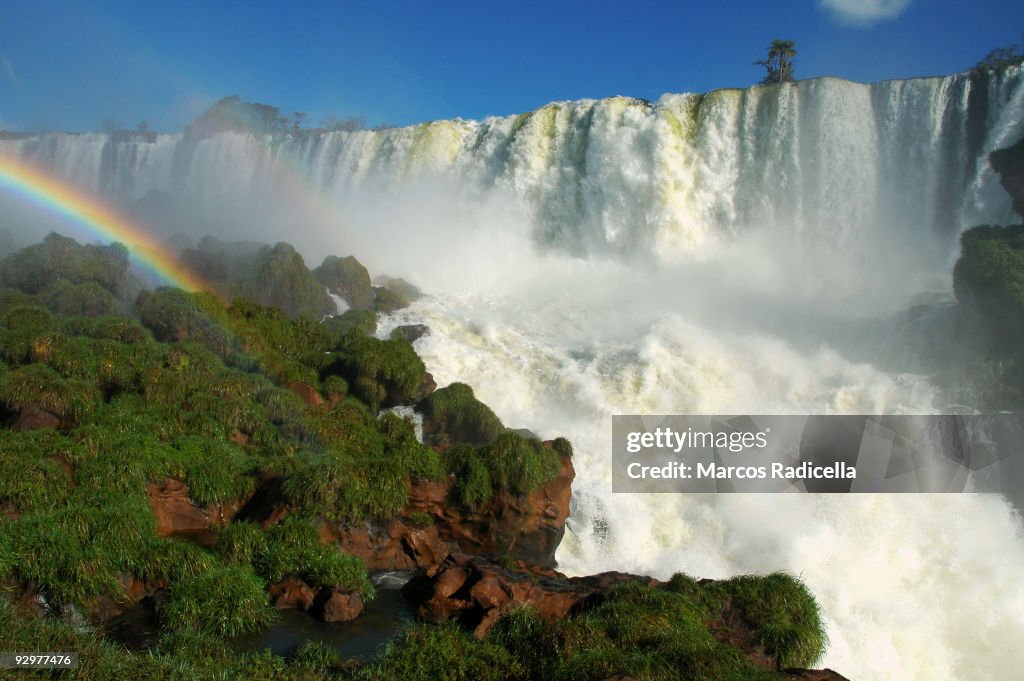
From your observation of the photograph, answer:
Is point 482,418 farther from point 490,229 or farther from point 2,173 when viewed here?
point 2,173

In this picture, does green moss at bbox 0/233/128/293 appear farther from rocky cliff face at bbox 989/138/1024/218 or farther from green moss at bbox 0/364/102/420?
rocky cliff face at bbox 989/138/1024/218

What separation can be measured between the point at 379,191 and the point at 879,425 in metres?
30.4

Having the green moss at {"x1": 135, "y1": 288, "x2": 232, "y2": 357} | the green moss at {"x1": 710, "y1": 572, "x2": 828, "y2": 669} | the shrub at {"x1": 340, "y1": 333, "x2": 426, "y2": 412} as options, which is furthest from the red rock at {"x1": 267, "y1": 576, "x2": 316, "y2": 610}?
the green moss at {"x1": 135, "y1": 288, "x2": 232, "y2": 357}

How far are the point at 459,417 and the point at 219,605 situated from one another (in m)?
8.97

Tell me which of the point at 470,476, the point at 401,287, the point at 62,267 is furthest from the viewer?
the point at 401,287

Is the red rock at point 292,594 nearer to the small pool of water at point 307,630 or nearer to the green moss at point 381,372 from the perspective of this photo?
the small pool of water at point 307,630

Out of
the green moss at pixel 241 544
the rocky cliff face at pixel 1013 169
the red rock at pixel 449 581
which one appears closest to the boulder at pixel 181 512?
the green moss at pixel 241 544

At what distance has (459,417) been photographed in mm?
15188

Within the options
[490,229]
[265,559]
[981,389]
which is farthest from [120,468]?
[490,229]

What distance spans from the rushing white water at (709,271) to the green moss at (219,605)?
714 centimetres

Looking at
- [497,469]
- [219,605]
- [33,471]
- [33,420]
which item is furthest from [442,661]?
[33,420]

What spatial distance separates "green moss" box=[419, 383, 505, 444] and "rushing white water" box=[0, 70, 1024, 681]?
85.2 inches

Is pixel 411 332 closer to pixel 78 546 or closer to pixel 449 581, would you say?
pixel 449 581

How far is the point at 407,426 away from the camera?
1377 centimetres
